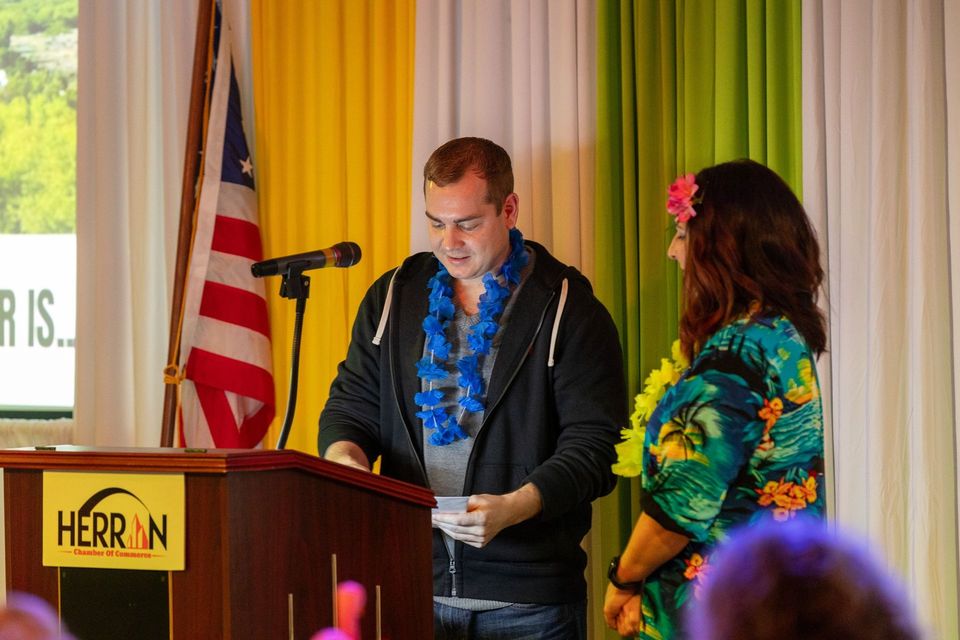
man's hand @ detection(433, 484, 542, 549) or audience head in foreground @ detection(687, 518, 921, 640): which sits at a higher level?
audience head in foreground @ detection(687, 518, 921, 640)

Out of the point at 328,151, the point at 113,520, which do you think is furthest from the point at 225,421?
the point at 113,520

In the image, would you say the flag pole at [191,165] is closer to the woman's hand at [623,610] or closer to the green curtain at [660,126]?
the green curtain at [660,126]

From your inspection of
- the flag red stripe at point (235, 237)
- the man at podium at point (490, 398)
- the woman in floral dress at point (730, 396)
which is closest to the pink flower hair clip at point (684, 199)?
the woman in floral dress at point (730, 396)

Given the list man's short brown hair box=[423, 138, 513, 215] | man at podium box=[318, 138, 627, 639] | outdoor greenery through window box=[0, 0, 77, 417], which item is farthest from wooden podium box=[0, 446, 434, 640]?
outdoor greenery through window box=[0, 0, 77, 417]

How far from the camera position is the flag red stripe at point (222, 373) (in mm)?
3699

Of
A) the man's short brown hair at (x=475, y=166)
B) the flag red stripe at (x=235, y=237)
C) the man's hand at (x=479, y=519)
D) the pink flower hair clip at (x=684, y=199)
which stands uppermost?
the man's short brown hair at (x=475, y=166)

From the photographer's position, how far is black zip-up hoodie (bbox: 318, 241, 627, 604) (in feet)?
8.40

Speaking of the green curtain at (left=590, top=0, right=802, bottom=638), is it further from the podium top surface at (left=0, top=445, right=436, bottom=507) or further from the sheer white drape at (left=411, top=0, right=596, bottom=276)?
the podium top surface at (left=0, top=445, right=436, bottom=507)

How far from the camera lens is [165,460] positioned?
5.40 feet

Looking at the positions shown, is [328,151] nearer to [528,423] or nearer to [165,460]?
[528,423]

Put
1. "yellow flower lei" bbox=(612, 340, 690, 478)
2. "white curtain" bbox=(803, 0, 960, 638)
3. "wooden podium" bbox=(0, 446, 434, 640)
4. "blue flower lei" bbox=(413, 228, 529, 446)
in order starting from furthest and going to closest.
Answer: "white curtain" bbox=(803, 0, 960, 638) < "blue flower lei" bbox=(413, 228, 529, 446) < "yellow flower lei" bbox=(612, 340, 690, 478) < "wooden podium" bbox=(0, 446, 434, 640)

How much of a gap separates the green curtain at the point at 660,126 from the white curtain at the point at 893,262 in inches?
4.7

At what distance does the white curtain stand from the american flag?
1.80 m

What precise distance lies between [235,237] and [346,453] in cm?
130
